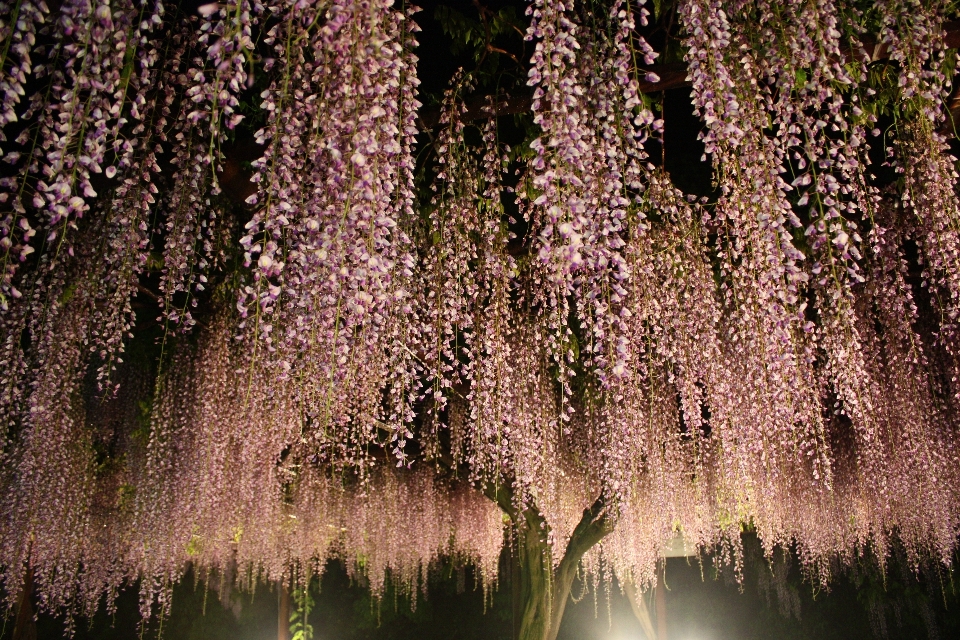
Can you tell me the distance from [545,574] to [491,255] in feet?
12.6

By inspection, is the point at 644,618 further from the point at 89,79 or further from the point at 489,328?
the point at 89,79

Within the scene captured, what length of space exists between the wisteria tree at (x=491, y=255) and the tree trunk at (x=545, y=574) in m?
0.03

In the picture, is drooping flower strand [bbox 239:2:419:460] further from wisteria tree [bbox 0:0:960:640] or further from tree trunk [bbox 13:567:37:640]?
tree trunk [bbox 13:567:37:640]

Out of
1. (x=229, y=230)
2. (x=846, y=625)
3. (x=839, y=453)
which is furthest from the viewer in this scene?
(x=846, y=625)

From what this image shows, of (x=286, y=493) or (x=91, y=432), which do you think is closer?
(x=91, y=432)

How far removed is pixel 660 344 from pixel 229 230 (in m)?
2.25

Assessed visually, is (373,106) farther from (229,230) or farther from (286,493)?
(286,493)

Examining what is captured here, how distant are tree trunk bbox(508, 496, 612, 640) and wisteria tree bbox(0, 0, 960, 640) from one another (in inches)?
1.0

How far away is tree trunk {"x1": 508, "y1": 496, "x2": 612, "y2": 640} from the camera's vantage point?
19.1 feet

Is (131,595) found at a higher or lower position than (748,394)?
lower

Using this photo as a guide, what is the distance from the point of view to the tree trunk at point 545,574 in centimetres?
583

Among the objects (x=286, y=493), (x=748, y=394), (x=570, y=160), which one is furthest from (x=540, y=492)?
(x=286, y=493)

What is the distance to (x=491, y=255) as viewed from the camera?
3172 mm

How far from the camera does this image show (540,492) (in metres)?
4.99
